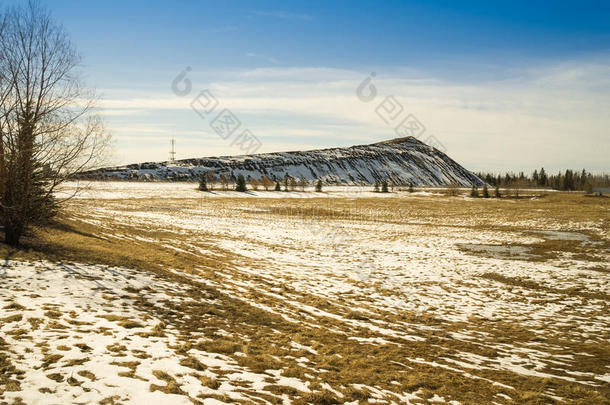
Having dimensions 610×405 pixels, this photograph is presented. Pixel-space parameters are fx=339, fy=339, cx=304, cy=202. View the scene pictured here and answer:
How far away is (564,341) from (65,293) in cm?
1362

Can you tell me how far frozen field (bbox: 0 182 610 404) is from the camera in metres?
5.90

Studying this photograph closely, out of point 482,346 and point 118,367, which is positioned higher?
point 118,367

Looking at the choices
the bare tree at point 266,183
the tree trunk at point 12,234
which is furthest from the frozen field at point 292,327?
the bare tree at point 266,183

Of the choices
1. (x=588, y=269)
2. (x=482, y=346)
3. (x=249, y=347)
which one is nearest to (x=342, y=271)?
(x=482, y=346)

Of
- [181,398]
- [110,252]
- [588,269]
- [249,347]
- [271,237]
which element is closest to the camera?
[181,398]

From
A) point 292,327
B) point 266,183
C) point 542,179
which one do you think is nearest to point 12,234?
point 292,327

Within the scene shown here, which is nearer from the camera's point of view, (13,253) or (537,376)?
(537,376)

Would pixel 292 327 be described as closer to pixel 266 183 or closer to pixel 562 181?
pixel 266 183

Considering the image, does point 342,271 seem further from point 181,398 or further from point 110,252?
point 181,398

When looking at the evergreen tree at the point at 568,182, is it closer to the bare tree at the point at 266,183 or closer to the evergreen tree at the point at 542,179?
the evergreen tree at the point at 542,179

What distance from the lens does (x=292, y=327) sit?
9.27 meters

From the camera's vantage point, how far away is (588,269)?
17.3m

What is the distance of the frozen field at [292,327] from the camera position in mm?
5898

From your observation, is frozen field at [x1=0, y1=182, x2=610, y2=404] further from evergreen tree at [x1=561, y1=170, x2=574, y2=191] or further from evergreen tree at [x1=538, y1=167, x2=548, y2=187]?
evergreen tree at [x1=538, y1=167, x2=548, y2=187]
